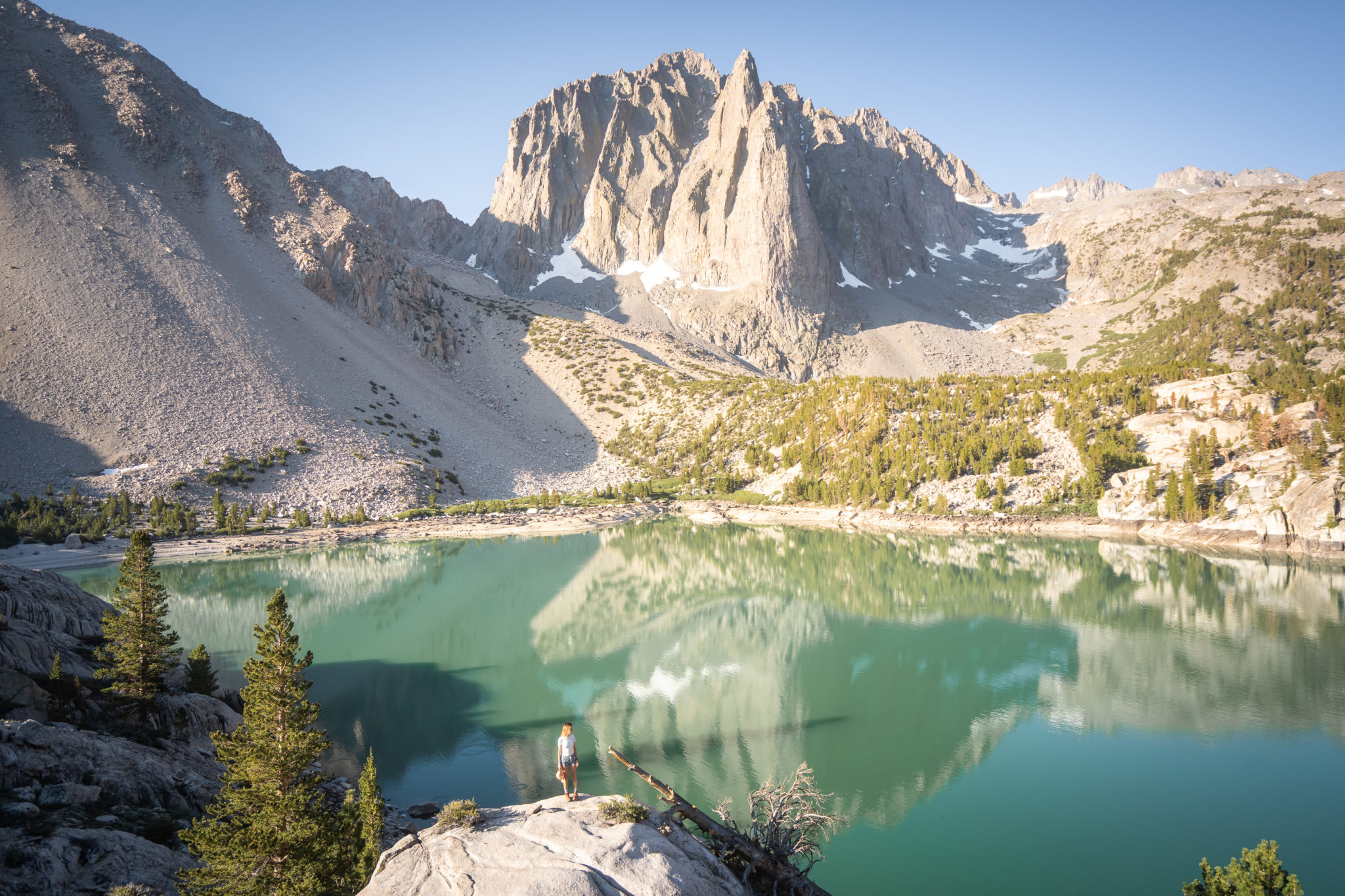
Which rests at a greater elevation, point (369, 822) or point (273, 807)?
point (273, 807)

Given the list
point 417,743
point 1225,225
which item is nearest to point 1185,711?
point 417,743

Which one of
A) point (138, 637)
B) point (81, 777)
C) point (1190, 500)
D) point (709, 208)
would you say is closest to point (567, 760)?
point (81, 777)

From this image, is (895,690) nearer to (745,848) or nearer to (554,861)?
(745,848)

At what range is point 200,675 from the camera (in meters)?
17.9

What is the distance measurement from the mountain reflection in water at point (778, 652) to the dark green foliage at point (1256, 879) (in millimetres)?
7542

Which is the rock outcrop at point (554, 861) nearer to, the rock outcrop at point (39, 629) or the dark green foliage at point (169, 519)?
the rock outcrop at point (39, 629)

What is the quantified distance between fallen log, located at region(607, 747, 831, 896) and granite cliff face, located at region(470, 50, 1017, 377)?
115 m

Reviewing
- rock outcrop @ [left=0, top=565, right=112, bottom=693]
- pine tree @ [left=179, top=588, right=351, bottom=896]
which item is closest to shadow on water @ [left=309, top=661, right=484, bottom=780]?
rock outcrop @ [left=0, top=565, right=112, bottom=693]

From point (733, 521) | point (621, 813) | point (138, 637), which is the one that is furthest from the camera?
point (733, 521)

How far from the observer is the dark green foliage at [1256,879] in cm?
822

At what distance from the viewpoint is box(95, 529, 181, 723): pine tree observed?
48.2 feet

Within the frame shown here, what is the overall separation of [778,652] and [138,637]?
2123cm

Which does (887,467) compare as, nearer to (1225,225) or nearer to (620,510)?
(620,510)

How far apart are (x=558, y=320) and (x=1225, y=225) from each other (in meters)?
124
